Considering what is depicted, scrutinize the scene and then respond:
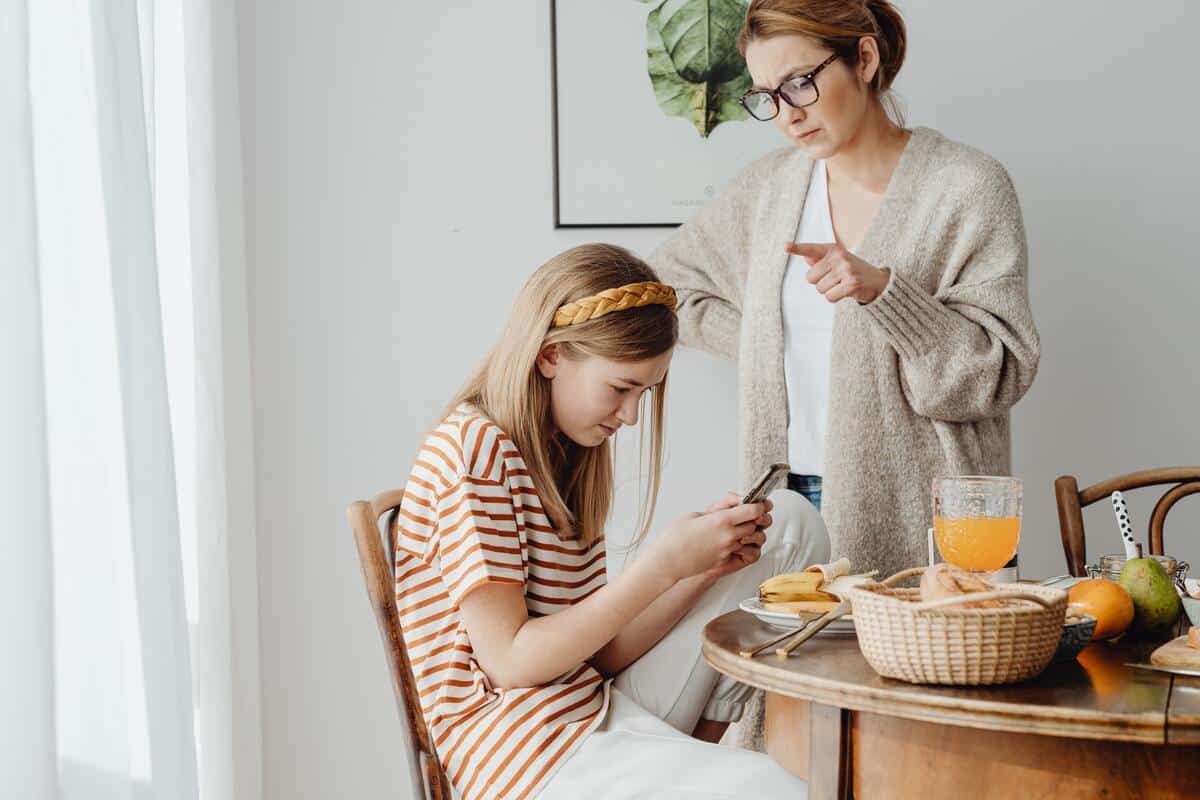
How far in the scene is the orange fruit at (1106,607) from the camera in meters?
1.07

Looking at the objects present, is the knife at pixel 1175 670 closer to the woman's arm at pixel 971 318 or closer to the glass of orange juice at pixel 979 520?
the glass of orange juice at pixel 979 520

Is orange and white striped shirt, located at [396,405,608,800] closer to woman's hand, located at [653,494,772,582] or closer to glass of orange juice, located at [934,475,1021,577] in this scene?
woman's hand, located at [653,494,772,582]

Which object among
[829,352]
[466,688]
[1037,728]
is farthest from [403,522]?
[829,352]

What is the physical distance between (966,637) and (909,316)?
87 centimetres

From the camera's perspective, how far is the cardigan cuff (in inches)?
65.5

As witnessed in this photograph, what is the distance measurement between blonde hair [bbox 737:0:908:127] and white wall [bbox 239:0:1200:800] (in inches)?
13.7

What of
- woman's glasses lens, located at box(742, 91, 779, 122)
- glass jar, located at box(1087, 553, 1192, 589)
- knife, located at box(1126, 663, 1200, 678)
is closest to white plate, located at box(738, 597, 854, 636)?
knife, located at box(1126, 663, 1200, 678)

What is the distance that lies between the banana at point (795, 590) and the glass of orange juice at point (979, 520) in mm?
138

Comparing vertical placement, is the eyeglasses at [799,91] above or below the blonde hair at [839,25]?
below

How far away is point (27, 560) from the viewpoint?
3.59ft

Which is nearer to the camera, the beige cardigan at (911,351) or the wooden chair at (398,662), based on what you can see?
the wooden chair at (398,662)

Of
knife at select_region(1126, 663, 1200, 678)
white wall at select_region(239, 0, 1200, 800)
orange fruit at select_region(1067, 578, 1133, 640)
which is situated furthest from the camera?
white wall at select_region(239, 0, 1200, 800)

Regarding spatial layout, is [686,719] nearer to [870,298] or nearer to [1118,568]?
[1118,568]

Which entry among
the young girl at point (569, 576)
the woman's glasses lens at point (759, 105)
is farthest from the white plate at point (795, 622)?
the woman's glasses lens at point (759, 105)
